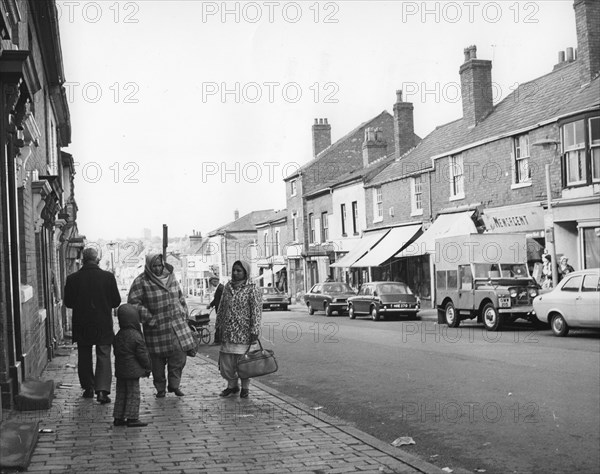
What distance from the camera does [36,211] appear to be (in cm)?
1276

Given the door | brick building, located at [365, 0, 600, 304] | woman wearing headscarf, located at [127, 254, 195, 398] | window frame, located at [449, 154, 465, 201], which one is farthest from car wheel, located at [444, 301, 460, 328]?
woman wearing headscarf, located at [127, 254, 195, 398]

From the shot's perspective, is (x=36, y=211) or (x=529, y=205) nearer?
(x=36, y=211)

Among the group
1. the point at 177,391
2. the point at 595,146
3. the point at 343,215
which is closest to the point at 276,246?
the point at 343,215

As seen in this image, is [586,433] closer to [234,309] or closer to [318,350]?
[234,309]

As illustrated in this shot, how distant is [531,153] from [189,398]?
2010 cm

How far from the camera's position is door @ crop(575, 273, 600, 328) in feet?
54.2

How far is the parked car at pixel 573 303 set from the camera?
16688 millimetres

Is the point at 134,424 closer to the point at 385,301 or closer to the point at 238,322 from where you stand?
the point at 238,322

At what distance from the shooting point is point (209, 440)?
691 cm

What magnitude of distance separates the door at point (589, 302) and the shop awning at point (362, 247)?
20.5 m

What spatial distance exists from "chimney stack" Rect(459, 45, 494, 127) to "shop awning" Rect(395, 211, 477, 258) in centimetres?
422

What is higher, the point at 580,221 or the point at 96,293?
the point at 580,221

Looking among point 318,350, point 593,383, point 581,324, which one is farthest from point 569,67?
point 593,383

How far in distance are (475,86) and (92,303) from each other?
83.7 feet
